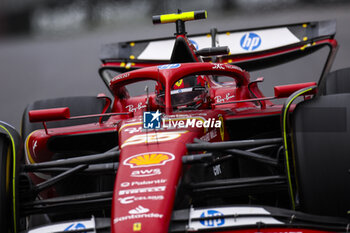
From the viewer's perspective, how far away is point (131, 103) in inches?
143

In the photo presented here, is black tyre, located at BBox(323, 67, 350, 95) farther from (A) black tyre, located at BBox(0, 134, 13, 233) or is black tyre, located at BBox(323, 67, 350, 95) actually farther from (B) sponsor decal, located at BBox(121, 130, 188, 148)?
(A) black tyre, located at BBox(0, 134, 13, 233)

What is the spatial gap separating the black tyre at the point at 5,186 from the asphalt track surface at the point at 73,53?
3824mm

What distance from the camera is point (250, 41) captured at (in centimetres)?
462

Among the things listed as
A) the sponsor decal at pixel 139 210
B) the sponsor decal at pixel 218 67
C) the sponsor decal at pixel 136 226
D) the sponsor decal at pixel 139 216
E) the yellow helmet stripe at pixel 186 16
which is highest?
the yellow helmet stripe at pixel 186 16

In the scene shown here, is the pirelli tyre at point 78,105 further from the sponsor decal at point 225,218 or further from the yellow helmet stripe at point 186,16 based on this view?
the sponsor decal at point 225,218

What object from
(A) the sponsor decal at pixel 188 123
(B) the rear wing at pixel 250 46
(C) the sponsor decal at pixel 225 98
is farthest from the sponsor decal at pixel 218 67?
(B) the rear wing at pixel 250 46

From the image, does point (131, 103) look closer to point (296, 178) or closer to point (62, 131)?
point (62, 131)

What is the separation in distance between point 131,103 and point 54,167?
1242 millimetres

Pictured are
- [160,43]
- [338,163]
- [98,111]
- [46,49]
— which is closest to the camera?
[338,163]

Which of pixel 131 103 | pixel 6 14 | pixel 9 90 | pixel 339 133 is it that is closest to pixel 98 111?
pixel 131 103

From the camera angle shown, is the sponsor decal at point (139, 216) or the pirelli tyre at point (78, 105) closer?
the sponsor decal at point (139, 216)

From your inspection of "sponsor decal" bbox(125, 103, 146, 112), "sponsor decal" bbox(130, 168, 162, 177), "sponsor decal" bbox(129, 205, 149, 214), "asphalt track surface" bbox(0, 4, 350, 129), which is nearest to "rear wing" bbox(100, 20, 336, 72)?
"sponsor decal" bbox(125, 103, 146, 112)

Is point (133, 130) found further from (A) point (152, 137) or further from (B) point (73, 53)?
(B) point (73, 53)

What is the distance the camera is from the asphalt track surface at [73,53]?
644cm
